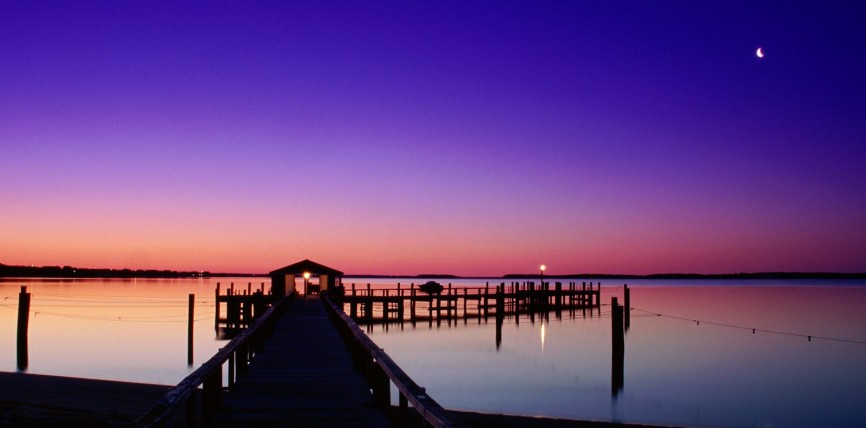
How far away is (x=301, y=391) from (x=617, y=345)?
51.8 ft

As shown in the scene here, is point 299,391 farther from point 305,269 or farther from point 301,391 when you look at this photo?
point 305,269

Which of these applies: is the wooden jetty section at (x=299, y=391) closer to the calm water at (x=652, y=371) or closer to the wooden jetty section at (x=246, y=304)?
the calm water at (x=652, y=371)

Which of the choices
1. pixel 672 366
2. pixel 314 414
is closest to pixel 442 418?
pixel 314 414

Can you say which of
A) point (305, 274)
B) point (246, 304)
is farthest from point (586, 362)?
point (246, 304)

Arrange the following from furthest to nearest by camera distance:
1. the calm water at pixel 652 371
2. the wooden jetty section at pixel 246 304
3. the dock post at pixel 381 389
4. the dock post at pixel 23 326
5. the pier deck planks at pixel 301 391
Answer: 1. the wooden jetty section at pixel 246 304
2. the dock post at pixel 23 326
3. the calm water at pixel 652 371
4. the dock post at pixel 381 389
5. the pier deck planks at pixel 301 391

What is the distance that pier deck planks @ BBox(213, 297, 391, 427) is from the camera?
7.95 meters

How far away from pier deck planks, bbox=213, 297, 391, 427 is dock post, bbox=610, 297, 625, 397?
10.2 meters

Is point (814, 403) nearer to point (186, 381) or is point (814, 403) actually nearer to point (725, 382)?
point (725, 382)

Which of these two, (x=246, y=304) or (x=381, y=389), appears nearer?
(x=381, y=389)

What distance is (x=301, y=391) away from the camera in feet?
32.0

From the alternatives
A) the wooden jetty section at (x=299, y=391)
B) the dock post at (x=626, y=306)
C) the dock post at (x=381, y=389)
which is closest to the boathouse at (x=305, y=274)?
the dock post at (x=626, y=306)

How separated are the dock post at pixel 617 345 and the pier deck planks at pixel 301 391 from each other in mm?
10200

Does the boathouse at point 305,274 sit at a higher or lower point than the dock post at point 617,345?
higher

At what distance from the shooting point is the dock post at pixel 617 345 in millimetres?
22297
